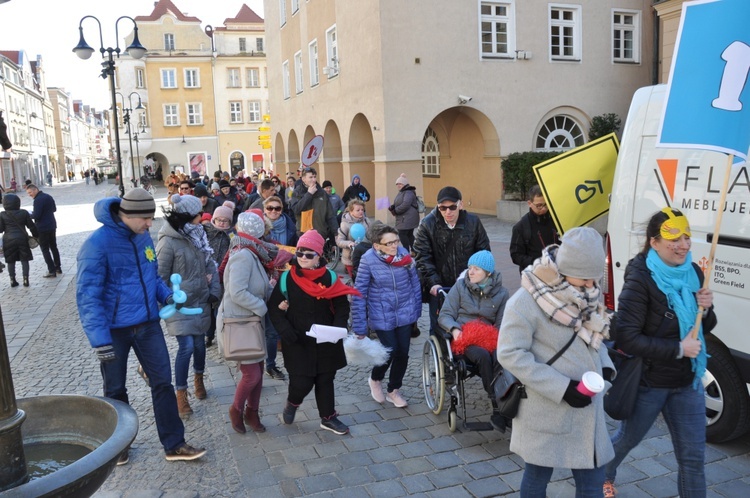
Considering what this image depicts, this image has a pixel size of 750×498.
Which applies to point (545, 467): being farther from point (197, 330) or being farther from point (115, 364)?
point (197, 330)

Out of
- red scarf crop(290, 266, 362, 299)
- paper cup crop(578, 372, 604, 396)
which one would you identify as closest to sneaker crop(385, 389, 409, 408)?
red scarf crop(290, 266, 362, 299)

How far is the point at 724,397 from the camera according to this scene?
460cm

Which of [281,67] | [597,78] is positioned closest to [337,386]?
[597,78]

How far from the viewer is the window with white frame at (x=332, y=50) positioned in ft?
72.6

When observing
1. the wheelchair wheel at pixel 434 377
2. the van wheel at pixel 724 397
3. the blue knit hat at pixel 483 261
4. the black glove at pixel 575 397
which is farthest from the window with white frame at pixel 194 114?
the black glove at pixel 575 397

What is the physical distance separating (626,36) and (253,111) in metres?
42.8

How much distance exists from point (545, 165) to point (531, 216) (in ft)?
2.19

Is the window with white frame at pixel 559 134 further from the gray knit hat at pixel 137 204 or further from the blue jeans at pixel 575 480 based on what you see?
the blue jeans at pixel 575 480

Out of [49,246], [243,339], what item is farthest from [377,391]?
[49,246]

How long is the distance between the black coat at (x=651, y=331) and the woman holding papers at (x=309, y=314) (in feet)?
7.49

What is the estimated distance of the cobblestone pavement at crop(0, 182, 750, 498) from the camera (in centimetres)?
439

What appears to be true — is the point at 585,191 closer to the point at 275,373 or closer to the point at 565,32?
the point at 275,373

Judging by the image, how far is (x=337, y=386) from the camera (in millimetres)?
6531

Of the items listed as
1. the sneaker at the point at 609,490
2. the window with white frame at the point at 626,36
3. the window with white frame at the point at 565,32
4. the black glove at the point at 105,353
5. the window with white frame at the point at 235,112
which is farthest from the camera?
the window with white frame at the point at 235,112
